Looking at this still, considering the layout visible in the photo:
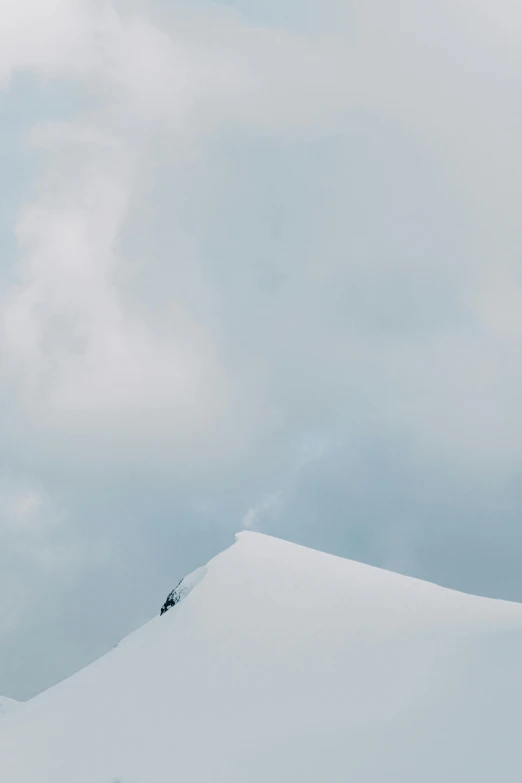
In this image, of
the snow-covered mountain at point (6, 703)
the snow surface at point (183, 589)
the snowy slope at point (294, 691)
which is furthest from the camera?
the snow-covered mountain at point (6, 703)

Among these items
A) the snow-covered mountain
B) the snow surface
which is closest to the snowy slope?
the snow surface

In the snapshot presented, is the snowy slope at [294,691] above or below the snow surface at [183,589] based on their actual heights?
below

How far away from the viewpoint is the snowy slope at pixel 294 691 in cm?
2288

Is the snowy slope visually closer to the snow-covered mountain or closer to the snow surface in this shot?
the snow surface

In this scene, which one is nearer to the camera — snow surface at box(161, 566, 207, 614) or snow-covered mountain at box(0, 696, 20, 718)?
snow surface at box(161, 566, 207, 614)

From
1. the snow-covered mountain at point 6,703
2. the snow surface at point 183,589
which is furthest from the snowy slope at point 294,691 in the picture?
the snow-covered mountain at point 6,703

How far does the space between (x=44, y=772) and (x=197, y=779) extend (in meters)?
7.42

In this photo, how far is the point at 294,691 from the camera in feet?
99.1

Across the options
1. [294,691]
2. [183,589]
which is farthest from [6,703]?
[294,691]

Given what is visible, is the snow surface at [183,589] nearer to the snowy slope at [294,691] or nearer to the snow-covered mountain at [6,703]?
the snowy slope at [294,691]

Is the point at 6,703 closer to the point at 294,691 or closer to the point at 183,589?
the point at 183,589

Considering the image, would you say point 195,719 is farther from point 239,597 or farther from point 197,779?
point 239,597

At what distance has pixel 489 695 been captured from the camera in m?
23.8

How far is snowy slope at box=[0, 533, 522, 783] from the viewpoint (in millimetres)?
22875
